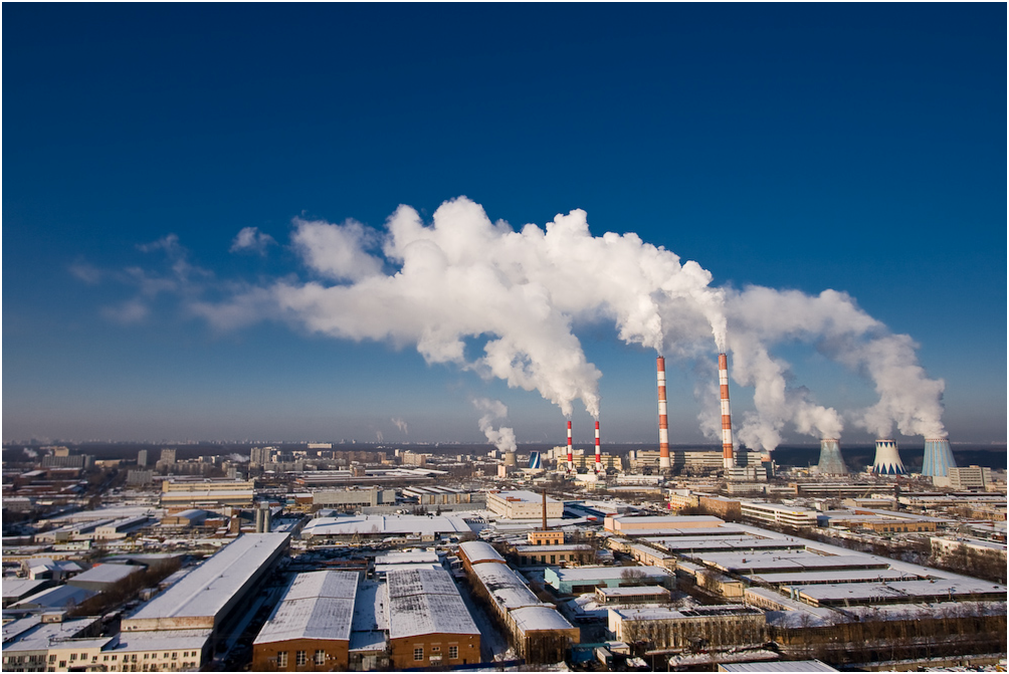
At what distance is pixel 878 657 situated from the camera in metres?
8.60

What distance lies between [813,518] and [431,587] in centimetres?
1430

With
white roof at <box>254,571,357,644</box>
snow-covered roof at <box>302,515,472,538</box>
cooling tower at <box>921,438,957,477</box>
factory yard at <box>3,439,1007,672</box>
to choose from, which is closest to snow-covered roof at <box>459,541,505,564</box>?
factory yard at <box>3,439,1007,672</box>

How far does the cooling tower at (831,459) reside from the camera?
116ft

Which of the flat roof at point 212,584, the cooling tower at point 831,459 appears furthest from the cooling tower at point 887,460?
the flat roof at point 212,584

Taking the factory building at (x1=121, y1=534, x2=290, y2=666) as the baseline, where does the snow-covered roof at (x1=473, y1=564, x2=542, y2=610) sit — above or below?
below

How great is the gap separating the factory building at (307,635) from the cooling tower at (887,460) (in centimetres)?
3411

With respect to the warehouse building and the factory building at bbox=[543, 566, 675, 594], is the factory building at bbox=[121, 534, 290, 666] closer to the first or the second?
the warehouse building

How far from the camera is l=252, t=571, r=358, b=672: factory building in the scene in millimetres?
7879

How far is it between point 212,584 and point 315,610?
240 cm

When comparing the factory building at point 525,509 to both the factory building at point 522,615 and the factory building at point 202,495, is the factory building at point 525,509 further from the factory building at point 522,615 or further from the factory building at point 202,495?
the factory building at point 202,495

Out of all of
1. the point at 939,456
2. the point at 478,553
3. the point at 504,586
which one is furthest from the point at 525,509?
the point at 939,456

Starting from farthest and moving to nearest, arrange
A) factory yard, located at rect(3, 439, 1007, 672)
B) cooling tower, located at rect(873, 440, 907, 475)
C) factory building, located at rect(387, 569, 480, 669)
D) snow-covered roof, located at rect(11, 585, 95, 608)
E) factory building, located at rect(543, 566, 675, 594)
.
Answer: cooling tower, located at rect(873, 440, 907, 475)
factory building, located at rect(543, 566, 675, 594)
snow-covered roof, located at rect(11, 585, 95, 608)
factory yard, located at rect(3, 439, 1007, 672)
factory building, located at rect(387, 569, 480, 669)

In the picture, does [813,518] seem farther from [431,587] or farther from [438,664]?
[438,664]

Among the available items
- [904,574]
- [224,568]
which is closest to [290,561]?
[224,568]
